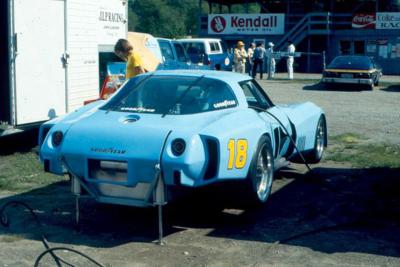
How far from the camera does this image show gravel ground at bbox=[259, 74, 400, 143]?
13.5m

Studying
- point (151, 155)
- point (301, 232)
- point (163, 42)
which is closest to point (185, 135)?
point (151, 155)

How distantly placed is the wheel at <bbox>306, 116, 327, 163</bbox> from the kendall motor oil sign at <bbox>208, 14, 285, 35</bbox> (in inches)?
1194

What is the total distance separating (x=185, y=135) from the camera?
5.85 metres

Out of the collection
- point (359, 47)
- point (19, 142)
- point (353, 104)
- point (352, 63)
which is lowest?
point (19, 142)

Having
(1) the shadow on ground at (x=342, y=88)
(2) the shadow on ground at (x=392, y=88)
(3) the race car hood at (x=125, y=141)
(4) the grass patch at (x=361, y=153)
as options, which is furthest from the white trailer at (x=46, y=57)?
(2) the shadow on ground at (x=392, y=88)

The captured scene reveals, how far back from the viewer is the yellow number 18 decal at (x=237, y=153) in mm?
6133

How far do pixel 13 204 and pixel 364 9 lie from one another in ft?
119

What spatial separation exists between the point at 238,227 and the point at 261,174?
0.83 metres

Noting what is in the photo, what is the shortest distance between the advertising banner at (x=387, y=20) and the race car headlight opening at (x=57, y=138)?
33.0 m

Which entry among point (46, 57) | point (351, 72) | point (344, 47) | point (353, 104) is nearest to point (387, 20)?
point (344, 47)

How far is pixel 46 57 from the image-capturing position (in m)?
9.92

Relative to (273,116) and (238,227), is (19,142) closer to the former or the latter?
(273,116)

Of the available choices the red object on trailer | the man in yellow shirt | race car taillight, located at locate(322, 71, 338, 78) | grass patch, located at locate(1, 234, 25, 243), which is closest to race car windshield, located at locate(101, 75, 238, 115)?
grass patch, located at locate(1, 234, 25, 243)

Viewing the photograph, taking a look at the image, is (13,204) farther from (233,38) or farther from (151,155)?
(233,38)
